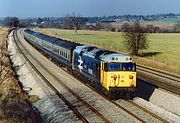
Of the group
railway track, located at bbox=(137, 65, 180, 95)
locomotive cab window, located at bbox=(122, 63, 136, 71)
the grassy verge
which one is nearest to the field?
railway track, located at bbox=(137, 65, 180, 95)

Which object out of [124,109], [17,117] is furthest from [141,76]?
[17,117]

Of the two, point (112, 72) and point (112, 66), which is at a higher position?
point (112, 66)

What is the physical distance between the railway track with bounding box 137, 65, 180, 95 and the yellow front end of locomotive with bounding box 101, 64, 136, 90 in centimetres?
475

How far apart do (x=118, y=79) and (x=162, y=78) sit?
12.1 m

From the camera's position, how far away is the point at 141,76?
119 feet

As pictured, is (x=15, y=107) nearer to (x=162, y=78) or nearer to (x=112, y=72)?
(x=112, y=72)

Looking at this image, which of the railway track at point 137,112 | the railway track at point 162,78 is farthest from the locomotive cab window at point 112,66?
the railway track at point 162,78

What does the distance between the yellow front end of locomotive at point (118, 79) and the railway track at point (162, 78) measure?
15.6ft

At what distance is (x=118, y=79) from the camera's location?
80.2 ft

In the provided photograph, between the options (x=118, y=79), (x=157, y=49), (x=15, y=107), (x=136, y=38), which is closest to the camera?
(x=15, y=107)

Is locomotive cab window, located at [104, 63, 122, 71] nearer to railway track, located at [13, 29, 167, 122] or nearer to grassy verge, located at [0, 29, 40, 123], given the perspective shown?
railway track, located at [13, 29, 167, 122]

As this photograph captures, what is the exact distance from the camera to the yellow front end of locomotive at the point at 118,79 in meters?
24.3

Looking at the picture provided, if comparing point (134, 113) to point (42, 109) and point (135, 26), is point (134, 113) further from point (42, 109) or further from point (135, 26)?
point (135, 26)

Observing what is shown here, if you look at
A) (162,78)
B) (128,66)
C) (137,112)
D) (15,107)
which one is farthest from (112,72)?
(162,78)
